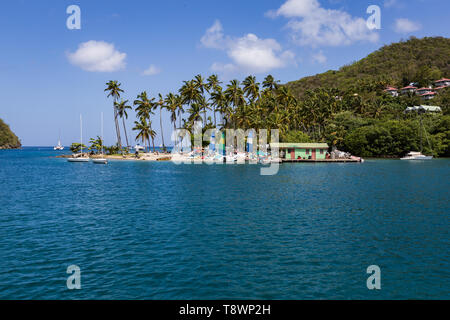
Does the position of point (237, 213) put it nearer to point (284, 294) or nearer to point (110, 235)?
point (110, 235)

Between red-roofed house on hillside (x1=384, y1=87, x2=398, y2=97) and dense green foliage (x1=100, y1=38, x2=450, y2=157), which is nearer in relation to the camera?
dense green foliage (x1=100, y1=38, x2=450, y2=157)

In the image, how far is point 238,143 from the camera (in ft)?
357

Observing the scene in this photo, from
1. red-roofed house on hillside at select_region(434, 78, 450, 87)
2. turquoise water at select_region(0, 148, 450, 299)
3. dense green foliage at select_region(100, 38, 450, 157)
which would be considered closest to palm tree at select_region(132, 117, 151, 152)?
dense green foliage at select_region(100, 38, 450, 157)

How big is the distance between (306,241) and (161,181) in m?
35.9

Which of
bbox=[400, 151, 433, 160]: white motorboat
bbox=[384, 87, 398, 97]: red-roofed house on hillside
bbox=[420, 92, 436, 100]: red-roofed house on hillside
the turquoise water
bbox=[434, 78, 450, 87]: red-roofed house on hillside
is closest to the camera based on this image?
the turquoise water

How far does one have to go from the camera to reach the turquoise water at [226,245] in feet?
46.8

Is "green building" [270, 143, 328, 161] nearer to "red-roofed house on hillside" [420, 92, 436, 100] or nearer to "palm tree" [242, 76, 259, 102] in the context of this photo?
"palm tree" [242, 76, 259, 102]

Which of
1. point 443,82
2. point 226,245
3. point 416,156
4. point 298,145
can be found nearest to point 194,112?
point 298,145

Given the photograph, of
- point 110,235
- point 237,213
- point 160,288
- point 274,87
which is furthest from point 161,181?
point 274,87

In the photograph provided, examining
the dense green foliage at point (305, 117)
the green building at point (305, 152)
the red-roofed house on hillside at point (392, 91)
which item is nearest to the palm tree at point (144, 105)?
the dense green foliage at point (305, 117)

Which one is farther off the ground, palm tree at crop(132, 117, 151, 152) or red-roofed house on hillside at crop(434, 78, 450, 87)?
red-roofed house on hillside at crop(434, 78, 450, 87)

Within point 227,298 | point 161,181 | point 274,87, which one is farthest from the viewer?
point 274,87

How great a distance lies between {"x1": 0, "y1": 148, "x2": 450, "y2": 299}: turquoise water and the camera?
14273mm

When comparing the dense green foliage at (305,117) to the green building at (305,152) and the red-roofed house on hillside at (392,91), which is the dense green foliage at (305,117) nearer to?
the green building at (305,152)
